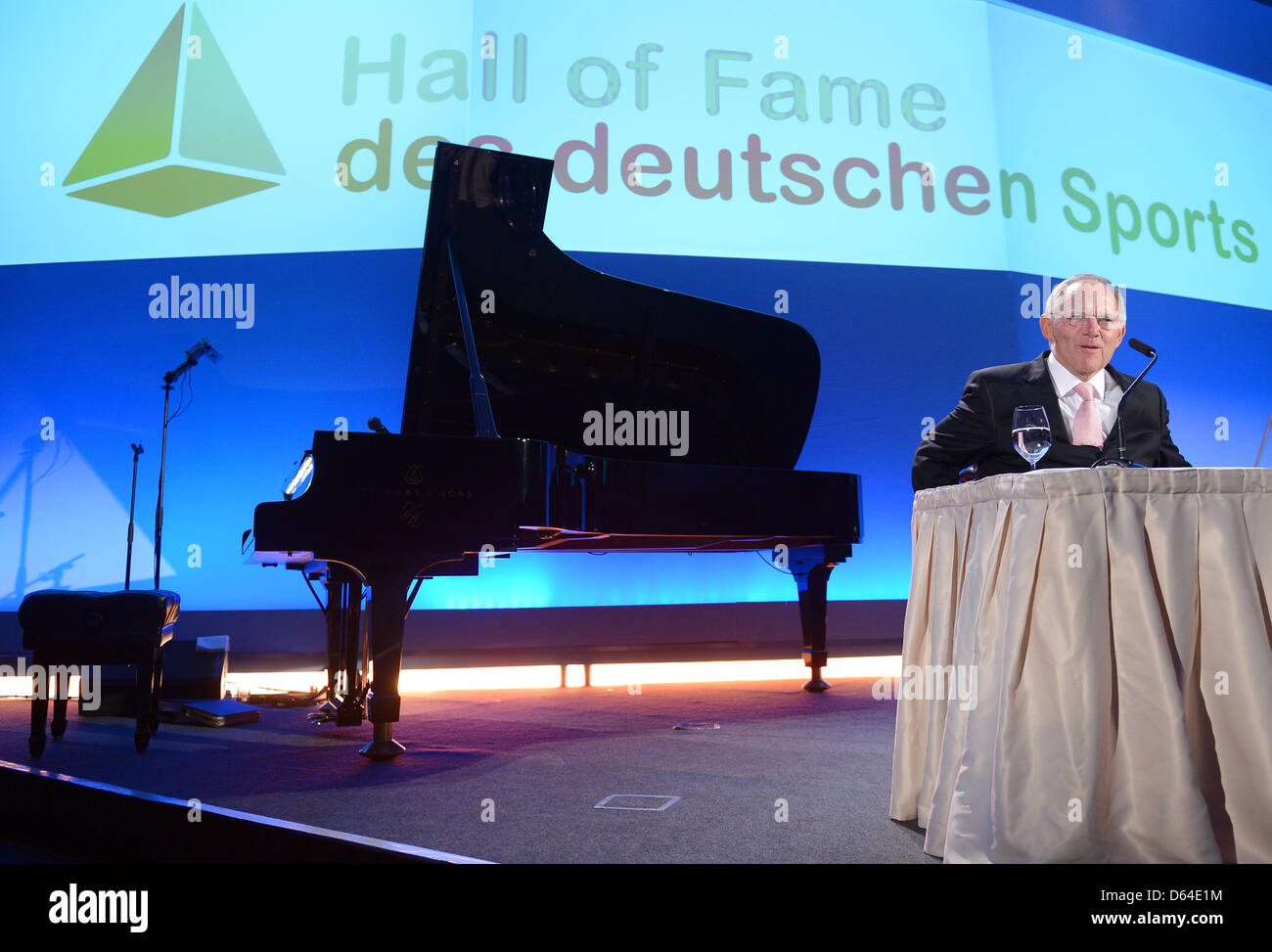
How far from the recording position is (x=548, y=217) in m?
5.17

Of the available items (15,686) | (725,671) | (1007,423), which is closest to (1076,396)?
(1007,423)

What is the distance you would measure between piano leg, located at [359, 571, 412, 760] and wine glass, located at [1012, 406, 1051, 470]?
1703 mm

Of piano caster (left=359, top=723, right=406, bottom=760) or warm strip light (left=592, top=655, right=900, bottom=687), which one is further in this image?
warm strip light (left=592, top=655, right=900, bottom=687)

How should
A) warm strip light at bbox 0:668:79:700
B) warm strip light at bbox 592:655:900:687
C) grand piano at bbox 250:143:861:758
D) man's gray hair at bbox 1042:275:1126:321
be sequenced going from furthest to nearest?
warm strip light at bbox 592:655:900:687
warm strip light at bbox 0:668:79:700
grand piano at bbox 250:143:861:758
man's gray hair at bbox 1042:275:1126:321

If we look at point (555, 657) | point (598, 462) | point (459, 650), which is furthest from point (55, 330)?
point (598, 462)

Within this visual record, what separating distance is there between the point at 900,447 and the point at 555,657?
2.60m

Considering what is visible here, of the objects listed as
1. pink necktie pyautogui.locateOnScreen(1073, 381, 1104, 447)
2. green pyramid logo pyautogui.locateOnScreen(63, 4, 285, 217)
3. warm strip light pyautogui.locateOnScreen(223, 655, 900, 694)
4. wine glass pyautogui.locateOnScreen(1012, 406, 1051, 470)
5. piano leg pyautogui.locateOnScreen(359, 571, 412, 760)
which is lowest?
warm strip light pyautogui.locateOnScreen(223, 655, 900, 694)

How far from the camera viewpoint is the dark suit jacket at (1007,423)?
2008 millimetres

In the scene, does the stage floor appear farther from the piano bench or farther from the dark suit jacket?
the dark suit jacket

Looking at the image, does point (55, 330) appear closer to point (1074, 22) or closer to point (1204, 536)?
point (1204, 536)

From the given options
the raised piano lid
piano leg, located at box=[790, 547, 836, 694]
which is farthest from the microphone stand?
piano leg, located at box=[790, 547, 836, 694]

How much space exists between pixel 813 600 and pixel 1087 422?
7.36ft

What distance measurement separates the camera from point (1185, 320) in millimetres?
6148

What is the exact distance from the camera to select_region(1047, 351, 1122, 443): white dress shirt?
6.55 feet
